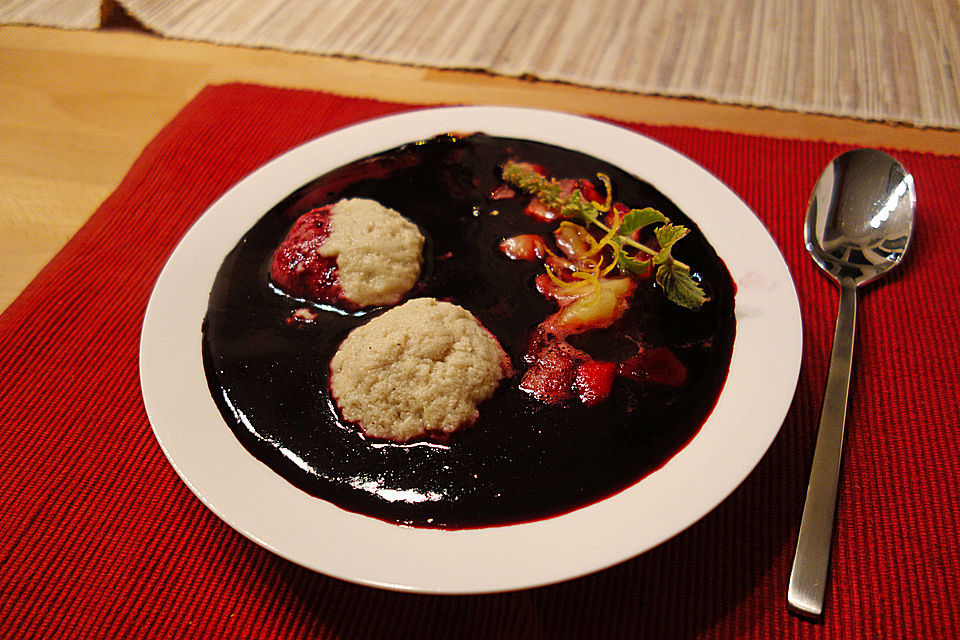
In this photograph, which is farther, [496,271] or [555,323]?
[496,271]

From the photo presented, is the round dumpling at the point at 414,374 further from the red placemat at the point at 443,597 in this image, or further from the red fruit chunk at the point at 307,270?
the red placemat at the point at 443,597

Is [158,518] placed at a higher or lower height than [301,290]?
lower

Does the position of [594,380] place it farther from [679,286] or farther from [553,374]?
[679,286]

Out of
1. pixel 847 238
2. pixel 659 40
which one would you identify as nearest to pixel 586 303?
pixel 847 238

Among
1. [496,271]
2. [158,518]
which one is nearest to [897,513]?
[496,271]

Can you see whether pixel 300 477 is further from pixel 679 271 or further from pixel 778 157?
pixel 778 157

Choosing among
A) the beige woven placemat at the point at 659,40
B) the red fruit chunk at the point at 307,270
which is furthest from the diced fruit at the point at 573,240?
the beige woven placemat at the point at 659,40

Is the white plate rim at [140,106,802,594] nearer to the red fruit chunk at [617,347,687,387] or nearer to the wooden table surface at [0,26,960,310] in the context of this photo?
the red fruit chunk at [617,347,687,387]
